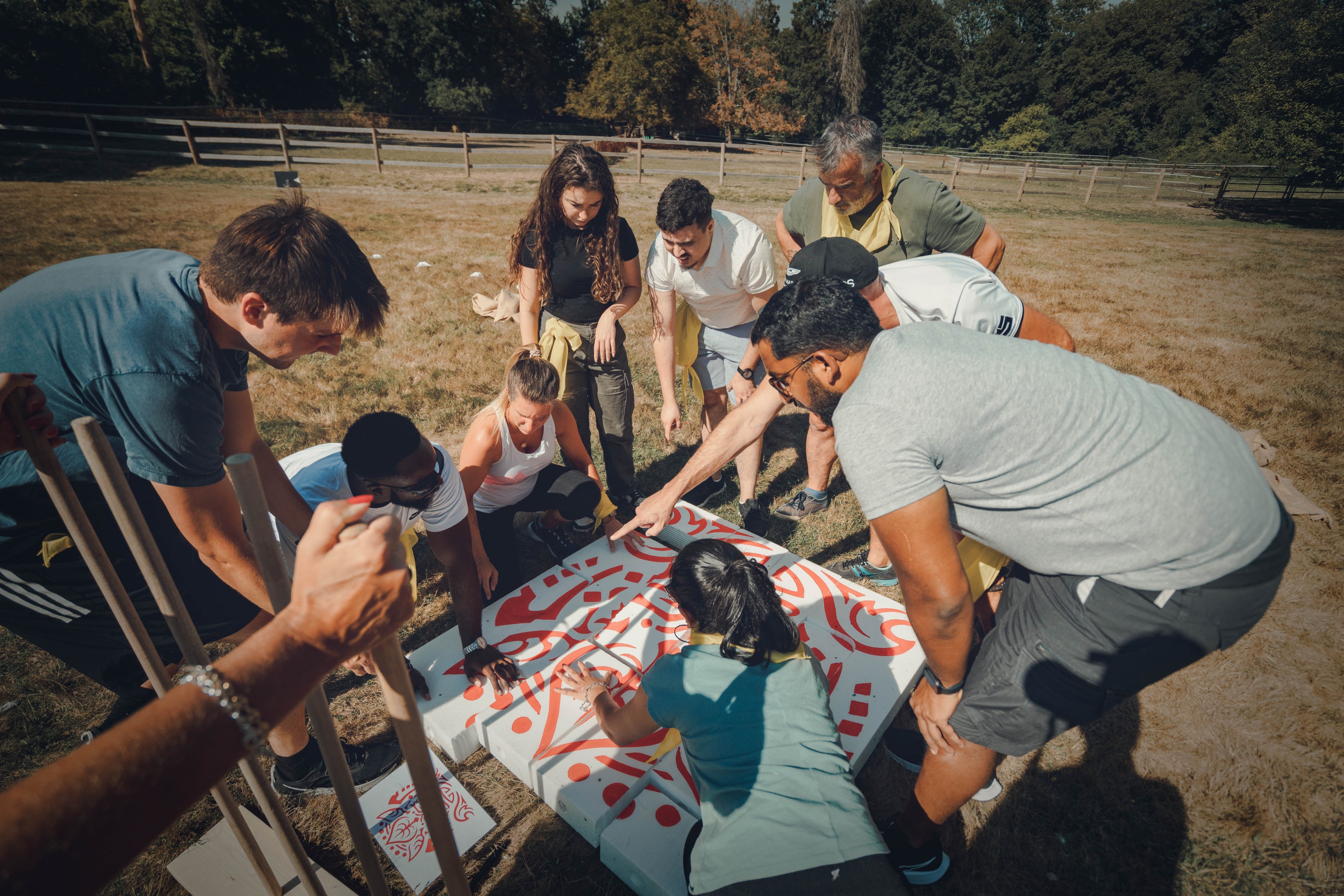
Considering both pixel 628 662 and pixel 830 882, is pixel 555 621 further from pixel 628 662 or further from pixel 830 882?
pixel 830 882

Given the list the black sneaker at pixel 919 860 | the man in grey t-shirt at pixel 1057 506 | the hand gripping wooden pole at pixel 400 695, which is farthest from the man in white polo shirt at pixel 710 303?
the hand gripping wooden pole at pixel 400 695

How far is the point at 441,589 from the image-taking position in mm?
3352

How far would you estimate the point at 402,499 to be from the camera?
239cm

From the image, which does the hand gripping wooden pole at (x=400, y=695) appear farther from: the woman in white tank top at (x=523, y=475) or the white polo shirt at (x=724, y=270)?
the white polo shirt at (x=724, y=270)

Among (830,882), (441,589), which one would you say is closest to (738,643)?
(830,882)

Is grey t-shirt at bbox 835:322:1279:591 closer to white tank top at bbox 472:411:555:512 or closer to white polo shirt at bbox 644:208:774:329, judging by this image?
white polo shirt at bbox 644:208:774:329

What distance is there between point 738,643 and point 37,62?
34.2 m

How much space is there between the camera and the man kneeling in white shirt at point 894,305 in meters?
2.43

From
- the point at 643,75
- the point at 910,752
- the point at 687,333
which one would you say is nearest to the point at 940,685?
the point at 910,752

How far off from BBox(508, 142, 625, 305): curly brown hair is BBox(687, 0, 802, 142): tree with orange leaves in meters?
38.4

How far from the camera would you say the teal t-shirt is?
1.46m

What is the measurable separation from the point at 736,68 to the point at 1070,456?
4237 cm

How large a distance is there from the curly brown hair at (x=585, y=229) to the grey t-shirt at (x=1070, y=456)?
2.00 m

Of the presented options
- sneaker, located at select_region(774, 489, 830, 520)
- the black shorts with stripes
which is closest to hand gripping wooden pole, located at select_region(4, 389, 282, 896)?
the black shorts with stripes
